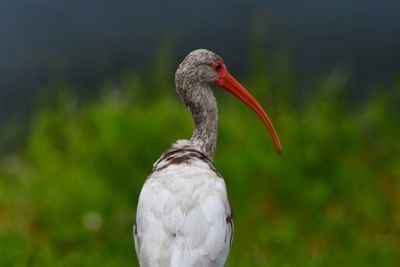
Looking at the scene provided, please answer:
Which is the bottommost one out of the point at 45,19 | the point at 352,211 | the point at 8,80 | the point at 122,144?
the point at 352,211

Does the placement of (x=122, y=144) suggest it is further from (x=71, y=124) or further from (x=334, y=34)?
(x=334, y=34)

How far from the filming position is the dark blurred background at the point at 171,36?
46.0ft

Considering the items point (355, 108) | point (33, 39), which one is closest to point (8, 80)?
point (33, 39)

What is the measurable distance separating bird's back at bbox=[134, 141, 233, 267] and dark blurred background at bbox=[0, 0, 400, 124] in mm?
7205

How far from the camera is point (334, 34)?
1491cm

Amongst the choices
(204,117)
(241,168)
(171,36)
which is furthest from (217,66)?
(171,36)

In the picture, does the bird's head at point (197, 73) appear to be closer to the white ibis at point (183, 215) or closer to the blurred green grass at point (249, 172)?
the white ibis at point (183, 215)

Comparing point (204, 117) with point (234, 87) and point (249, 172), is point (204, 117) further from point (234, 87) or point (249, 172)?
point (249, 172)

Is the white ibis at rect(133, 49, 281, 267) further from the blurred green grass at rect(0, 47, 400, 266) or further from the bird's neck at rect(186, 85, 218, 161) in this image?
the blurred green grass at rect(0, 47, 400, 266)

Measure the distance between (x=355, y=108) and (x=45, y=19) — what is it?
5.20 m

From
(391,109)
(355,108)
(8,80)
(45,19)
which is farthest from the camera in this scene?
(45,19)

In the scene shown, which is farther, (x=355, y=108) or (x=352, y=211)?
(x=355, y=108)

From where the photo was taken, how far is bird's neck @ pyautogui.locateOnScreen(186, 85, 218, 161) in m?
6.75

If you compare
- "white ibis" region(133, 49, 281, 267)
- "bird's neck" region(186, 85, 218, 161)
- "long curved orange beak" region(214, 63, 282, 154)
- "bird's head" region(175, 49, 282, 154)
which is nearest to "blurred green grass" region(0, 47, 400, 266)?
"long curved orange beak" region(214, 63, 282, 154)
